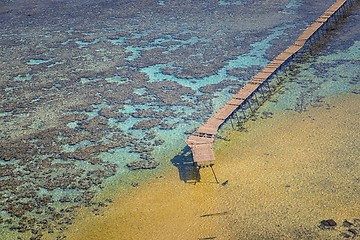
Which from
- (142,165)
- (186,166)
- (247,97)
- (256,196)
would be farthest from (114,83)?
(256,196)

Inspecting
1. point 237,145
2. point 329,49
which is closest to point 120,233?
point 237,145

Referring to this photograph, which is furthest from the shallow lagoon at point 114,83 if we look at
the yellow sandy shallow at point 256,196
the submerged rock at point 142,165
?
the yellow sandy shallow at point 256,196

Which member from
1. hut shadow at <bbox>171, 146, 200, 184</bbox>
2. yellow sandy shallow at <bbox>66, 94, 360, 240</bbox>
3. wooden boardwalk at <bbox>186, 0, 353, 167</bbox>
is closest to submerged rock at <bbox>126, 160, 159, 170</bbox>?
hut shadow at <bbox>171, 146, 200, 184</bbox>

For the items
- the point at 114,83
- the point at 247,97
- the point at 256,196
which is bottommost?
the point at 256,196

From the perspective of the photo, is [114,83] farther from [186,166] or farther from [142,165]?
[186,166]

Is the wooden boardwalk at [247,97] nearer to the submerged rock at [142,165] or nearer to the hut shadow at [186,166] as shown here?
the hut shadow at [186,166]
